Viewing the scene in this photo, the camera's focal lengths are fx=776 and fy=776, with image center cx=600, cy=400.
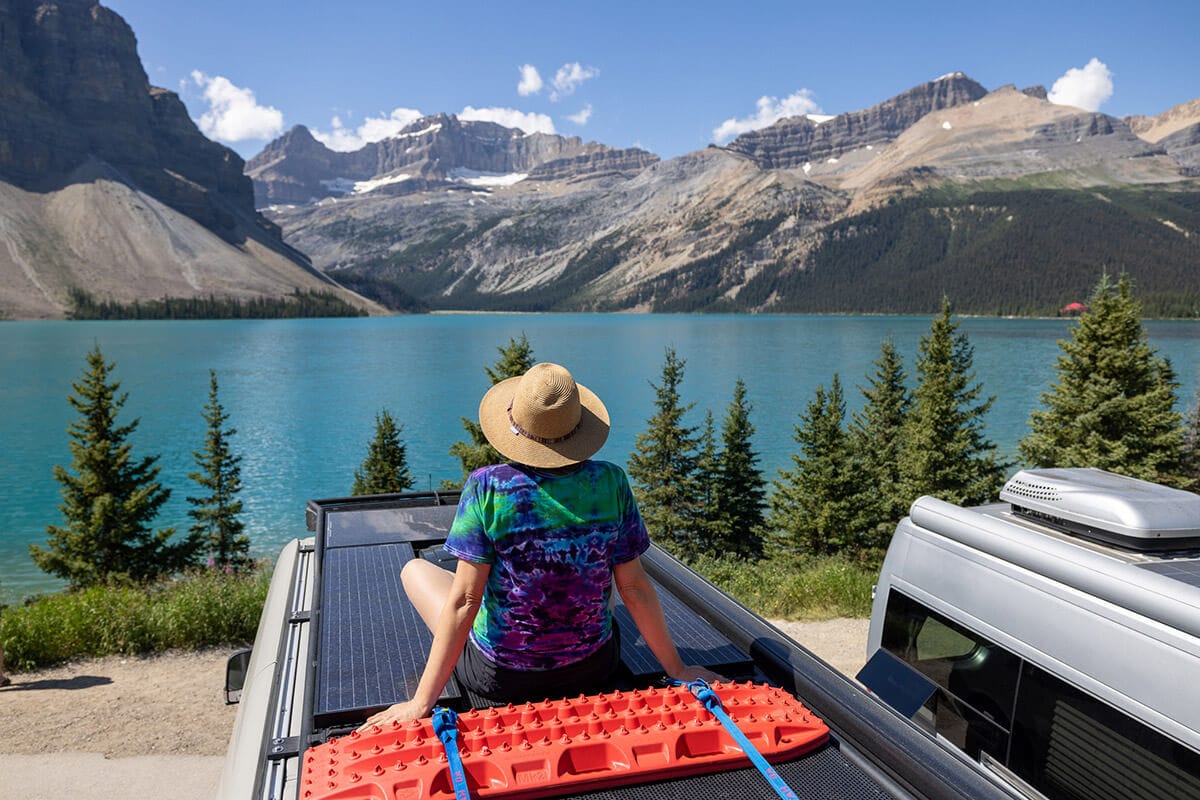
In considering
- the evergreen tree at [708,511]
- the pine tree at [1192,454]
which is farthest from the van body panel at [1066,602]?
the evergreen tree at [708,511]

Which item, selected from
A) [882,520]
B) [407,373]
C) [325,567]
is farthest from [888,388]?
[407,373]

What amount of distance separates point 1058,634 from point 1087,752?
0.60 m

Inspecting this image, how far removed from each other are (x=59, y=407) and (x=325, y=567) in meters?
75.2

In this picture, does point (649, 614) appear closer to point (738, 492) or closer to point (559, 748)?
point (559, 748)

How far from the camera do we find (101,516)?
26.8 m

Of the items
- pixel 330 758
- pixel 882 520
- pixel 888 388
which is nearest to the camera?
pixel 330 758

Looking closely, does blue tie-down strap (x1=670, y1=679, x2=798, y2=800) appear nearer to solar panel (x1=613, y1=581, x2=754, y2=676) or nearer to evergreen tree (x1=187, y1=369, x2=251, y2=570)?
solar panel (x1=613, y1=581, x2=754, y2=676)

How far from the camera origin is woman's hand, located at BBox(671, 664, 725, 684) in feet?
12.4

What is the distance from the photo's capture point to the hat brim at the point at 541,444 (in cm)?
346

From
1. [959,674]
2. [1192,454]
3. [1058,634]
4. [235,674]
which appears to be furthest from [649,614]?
[1192,454]

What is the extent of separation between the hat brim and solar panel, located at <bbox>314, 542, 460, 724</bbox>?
4.24ft

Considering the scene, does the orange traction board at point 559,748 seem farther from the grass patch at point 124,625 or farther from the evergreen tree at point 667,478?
the evergreen tree at point 667,478

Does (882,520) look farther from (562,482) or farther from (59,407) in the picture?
(59,407)

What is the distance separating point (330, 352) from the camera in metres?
127
